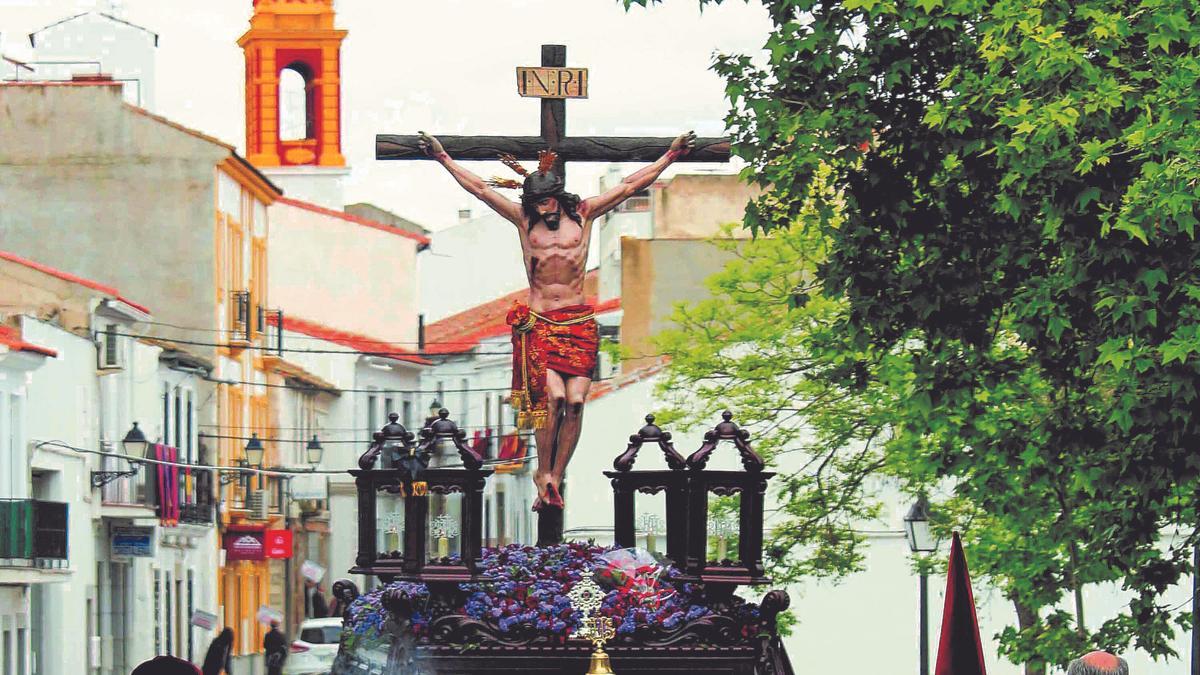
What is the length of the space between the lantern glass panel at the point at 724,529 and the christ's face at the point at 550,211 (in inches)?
75.7

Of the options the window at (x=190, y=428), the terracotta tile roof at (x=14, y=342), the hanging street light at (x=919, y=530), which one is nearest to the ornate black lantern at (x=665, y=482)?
the hanging street light at (x=919, y=530)

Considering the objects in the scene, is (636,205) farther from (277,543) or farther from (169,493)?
(169,493)

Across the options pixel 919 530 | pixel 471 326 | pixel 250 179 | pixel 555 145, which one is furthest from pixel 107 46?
pixel 555 145

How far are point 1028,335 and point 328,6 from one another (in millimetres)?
67044

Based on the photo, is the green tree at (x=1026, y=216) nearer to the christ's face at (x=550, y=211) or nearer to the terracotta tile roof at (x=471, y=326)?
the christ's face at (x=550, y=211)

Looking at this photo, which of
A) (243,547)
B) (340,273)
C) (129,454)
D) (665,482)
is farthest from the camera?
(340,273)

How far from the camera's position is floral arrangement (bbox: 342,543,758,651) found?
1759 centimetres

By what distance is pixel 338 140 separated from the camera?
88.8 meters

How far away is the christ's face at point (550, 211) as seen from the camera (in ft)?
62.2

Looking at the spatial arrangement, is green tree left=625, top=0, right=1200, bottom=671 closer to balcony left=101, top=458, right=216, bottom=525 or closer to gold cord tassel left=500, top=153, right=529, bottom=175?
gold cord tassel left=500, top=153, right=529, bottom=175

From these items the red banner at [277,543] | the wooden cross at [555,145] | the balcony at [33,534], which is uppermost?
the wooden cross at [555,145]

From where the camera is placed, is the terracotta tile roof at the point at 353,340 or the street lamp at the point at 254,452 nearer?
the street lamp at the point at 254,452

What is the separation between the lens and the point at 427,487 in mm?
17828

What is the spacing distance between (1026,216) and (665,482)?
4979 mm
